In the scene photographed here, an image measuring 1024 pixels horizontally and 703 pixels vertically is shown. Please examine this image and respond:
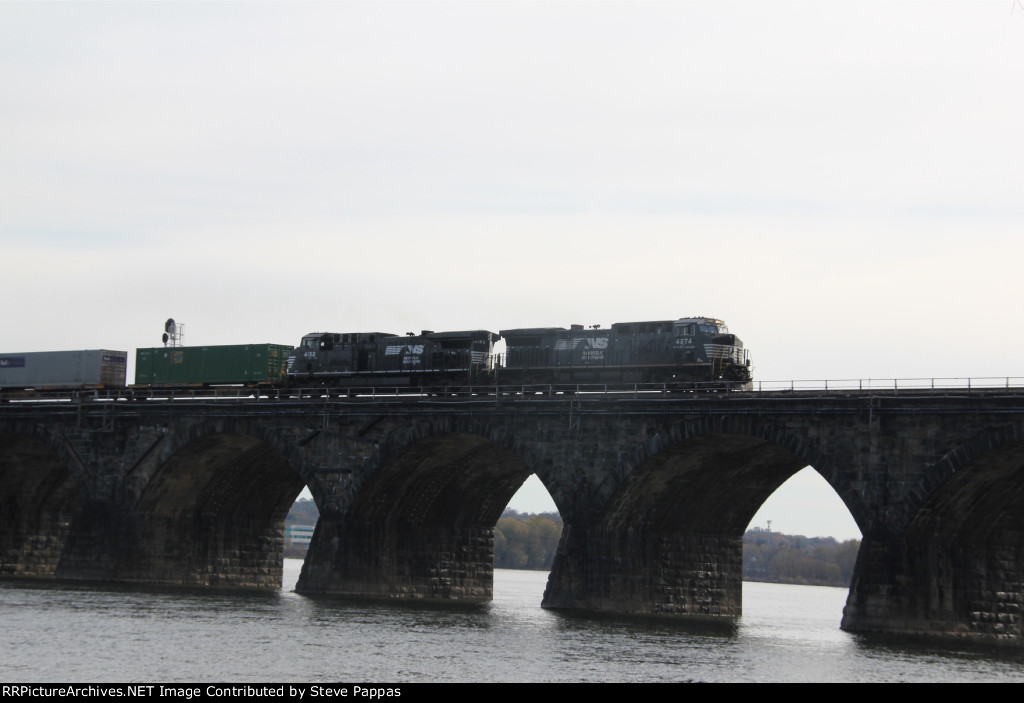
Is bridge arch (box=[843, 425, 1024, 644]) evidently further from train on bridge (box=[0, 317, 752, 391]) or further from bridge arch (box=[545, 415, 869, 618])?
train on bridge (box=[0, 317, 752, 391])

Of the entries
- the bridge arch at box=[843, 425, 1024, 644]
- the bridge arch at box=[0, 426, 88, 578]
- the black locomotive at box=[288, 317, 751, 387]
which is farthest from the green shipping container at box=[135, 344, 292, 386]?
the bridge arch at box=[843, 425, 1024, 644]

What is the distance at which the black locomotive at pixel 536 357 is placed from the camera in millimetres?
61500

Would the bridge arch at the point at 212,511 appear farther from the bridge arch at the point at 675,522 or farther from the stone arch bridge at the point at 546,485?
the bridge arch at the point at 675,522

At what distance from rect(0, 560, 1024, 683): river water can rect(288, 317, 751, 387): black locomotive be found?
1195 centimetres

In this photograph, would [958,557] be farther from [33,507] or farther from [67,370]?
[33,507]

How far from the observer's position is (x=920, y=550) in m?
49.7

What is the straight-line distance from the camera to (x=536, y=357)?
65.6 meters

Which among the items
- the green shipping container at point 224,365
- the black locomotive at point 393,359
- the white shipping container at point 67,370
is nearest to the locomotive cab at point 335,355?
the black locomotive at point 393,359

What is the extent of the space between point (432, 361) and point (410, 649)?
88.0ft

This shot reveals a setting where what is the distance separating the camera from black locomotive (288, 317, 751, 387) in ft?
202

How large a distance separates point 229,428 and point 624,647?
96.3ft

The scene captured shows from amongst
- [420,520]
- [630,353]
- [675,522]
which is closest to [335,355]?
[420,520]
